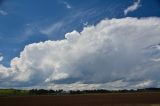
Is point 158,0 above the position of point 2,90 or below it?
below

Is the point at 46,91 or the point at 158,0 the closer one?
the point at 158,0

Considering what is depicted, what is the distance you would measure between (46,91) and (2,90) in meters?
26.3

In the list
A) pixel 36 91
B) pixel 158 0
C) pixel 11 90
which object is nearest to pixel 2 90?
pixel 11 90

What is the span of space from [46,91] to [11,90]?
73.1 ft

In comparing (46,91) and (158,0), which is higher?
(46,91)

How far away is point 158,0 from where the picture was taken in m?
14.5

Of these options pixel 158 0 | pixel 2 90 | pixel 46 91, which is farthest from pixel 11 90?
pixel 158 0

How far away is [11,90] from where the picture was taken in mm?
184875

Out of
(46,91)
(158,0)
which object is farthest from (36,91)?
(158,0)

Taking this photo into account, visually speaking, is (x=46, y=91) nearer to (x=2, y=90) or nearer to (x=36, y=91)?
(x=36, y=91)

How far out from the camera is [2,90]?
180 metres

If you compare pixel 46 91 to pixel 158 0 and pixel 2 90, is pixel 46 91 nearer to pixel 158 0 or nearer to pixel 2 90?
pixel 2 90

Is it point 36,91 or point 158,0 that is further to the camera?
point 36,91

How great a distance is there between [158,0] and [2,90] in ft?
574
